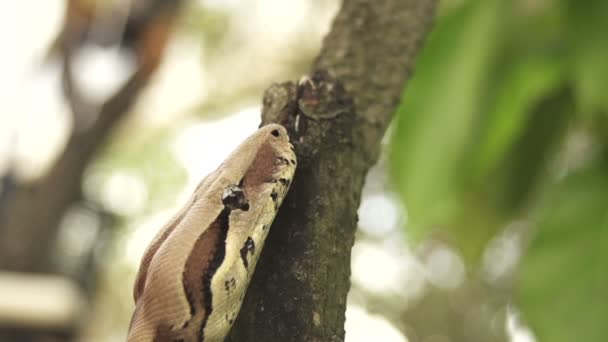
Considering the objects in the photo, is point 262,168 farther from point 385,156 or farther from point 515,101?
point 385,156

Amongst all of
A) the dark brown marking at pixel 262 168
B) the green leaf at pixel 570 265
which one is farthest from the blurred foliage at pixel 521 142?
the dark brown marking at pixel 262 168

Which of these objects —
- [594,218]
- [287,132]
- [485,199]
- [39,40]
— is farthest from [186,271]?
[39,40]

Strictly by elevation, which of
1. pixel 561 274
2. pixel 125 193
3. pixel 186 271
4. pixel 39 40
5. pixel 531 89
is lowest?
pixel 186 271

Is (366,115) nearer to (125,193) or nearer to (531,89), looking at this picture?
(531,89)

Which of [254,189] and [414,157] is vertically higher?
[414,157]

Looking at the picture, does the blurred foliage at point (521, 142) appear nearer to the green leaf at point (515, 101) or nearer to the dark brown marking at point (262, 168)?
the green leaf at point (515, 101)

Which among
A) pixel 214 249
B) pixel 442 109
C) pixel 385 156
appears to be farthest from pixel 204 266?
pixel 385 156

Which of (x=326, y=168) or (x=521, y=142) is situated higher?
(x=521, y=142)
